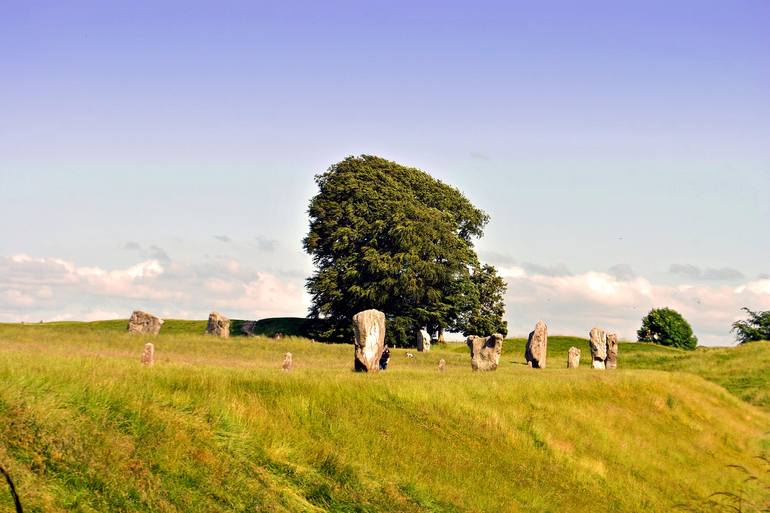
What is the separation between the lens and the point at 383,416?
2631 centimetres

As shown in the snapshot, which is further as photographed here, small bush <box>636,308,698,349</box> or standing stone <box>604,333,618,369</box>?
small bush <box>636,308,698,349</box>

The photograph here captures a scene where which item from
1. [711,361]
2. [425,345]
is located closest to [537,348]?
[425,345]

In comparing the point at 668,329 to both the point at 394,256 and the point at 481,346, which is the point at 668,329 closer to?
the point at 394,256

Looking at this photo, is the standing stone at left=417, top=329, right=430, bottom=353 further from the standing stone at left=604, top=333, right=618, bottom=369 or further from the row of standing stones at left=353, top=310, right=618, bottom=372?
the standing stone at left=604, top=333, right=618, bottom=369

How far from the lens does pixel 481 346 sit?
47219mm

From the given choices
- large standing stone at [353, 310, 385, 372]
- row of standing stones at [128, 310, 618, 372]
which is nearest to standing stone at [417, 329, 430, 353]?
row of standing stones at [128, 310, 618, 372]

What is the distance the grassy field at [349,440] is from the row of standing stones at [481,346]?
82.0 inches

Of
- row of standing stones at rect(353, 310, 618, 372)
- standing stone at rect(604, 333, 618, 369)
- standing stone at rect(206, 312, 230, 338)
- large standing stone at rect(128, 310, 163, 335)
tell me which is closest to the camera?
row of standing stones at rect(353, 310, 618, 372)

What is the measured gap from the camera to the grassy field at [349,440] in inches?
618

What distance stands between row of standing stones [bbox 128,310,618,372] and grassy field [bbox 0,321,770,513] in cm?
214

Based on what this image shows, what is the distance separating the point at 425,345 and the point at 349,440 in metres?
46.4

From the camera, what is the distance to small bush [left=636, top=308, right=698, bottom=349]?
340ft

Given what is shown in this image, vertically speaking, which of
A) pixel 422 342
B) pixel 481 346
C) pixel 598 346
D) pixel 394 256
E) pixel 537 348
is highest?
pixel 394 256

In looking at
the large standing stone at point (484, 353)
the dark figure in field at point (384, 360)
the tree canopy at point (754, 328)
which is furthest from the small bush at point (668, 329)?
the dark figure in field at point (384, 360)
